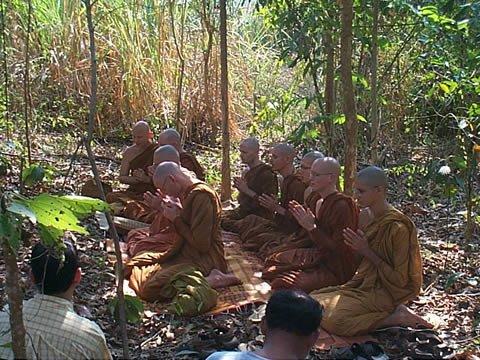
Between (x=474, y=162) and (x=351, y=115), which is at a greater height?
(x=351, y=115)

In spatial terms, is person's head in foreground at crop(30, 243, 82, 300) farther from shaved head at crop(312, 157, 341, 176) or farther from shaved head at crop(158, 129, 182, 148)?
shaved head at crop(158, 129, 182, 148)

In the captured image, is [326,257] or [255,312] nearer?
[255,312]

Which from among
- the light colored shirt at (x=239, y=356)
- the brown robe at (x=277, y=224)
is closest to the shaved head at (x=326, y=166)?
the brown robe at (x=277, y=224)

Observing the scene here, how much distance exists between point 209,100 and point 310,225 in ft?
20.4

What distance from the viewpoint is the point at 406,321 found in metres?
5.17

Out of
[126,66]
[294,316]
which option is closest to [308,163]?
[294,316]

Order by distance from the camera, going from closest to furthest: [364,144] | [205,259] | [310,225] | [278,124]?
[310,225], [205,259], [364,144], [278,124]

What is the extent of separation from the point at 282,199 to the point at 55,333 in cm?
445

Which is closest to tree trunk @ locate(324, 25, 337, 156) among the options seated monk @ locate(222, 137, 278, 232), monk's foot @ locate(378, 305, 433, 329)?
seated monk @ locate(222, 137, 278, 232)

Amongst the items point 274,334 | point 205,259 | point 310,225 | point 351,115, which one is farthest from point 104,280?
point 274,334

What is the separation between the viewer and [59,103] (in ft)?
36.1

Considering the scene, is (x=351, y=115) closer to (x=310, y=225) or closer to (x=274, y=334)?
(x=310, y=225)

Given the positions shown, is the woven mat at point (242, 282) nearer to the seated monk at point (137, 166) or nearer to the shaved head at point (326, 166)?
the shaved head at point (326, 166)

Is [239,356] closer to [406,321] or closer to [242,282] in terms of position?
[406,321]
